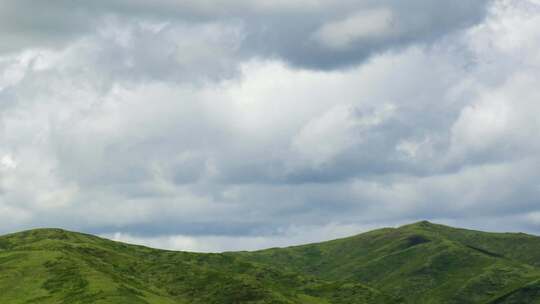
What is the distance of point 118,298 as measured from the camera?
655 feet

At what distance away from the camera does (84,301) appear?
19862cm

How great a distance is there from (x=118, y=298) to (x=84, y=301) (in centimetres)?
866
